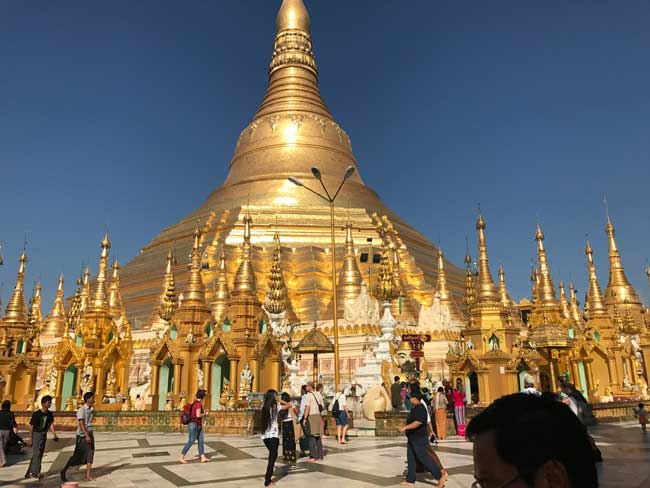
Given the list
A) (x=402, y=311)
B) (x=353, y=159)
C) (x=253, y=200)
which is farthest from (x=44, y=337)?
(x=353, y=159)

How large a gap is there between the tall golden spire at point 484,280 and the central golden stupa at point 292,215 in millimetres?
6988

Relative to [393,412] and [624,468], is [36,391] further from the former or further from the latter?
[624,468]

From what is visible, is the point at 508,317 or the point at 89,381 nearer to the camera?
the point at 89,381

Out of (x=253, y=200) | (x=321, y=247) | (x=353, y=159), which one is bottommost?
(x=321, y=247)

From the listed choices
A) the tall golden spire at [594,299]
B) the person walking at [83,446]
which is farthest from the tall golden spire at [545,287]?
the person walking at [83,446]

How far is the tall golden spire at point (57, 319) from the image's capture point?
1649 inches

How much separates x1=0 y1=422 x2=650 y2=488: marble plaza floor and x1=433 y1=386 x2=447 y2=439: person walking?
0.37 m

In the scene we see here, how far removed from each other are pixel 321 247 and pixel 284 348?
17.2 metres

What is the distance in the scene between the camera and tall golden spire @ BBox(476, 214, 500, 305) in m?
24.8

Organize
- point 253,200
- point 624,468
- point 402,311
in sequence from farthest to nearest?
point 253,200, point 402,311, point 624,468

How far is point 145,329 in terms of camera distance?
3425 centimetres

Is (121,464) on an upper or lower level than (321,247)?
lower

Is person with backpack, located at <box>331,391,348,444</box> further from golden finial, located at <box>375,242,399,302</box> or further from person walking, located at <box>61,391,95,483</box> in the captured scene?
golden finial, located at <box>375,242,399,302</box>

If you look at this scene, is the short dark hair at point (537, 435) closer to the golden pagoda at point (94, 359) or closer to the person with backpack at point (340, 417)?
the person with backpack at point (340, 417)
